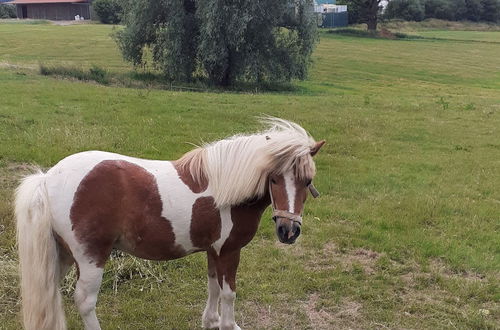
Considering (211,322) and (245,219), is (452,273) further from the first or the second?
(245,219)

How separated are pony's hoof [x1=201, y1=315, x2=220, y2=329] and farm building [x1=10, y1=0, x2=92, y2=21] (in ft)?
241

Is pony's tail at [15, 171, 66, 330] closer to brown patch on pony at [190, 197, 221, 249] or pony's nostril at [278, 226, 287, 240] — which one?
brown patch on pony at [190, 197, 221, 249]

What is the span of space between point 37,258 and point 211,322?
1.58 meters

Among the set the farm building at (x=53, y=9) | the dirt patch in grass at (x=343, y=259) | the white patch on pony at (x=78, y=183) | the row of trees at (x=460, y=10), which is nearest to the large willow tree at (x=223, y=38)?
the dirt patch in grass at (x=343, y=259)

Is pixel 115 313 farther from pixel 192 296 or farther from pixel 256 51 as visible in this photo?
pixel 256 51

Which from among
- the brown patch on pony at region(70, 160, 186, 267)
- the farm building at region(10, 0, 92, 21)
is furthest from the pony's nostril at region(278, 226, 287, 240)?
the farm building at region(10, 0, 92, 21)

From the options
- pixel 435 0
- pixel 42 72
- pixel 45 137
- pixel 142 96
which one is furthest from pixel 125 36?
pixel 435 0

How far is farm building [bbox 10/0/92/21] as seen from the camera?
71.0m

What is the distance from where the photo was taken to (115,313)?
14.0 ft

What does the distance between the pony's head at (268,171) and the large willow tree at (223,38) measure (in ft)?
58.6

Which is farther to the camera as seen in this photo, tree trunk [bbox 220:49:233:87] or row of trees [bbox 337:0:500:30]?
row of trees [bbox 337:0:500:30]

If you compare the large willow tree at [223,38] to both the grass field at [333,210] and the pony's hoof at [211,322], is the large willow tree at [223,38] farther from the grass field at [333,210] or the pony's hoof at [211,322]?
the pony's hoof at [211,322]

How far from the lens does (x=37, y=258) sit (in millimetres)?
3166

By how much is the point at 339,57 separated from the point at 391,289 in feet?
113
